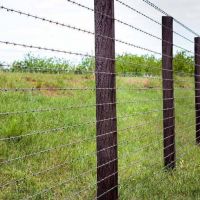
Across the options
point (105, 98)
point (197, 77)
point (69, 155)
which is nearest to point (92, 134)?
point (69, 155)

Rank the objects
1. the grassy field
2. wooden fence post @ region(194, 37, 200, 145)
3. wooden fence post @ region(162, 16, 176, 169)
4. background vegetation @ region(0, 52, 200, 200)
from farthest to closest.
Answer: wooden fence post @ region(194, 37, 200, 145) → wooden fence post @ region(162, 16, 176, 169) → the grassy field → background vegetation @ region(0, 52, 200, 200)

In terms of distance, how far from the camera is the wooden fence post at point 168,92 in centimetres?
704

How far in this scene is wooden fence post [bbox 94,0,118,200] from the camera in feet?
14.3

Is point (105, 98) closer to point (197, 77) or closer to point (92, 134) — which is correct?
point (92, 134)

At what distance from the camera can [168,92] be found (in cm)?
711

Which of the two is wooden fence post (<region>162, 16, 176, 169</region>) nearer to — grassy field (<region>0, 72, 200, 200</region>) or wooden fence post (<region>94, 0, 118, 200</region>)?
grassy field (<region>0, 72, 200, 200</region>)

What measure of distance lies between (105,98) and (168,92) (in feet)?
9.48

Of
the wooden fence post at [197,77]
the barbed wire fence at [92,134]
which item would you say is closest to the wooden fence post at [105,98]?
the barbed wire fence at [92,134]

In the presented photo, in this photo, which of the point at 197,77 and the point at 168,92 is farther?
the point at 197,77

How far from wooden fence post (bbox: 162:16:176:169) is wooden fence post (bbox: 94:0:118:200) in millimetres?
2627

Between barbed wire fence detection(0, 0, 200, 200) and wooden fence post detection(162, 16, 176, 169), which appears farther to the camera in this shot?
wooden fence post detection(162, 16, 176, 169)

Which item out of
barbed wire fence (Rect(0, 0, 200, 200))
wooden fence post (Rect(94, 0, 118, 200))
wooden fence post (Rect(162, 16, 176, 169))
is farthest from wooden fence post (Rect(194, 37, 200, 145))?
wooden fence post (Rect(94, 0, 118, 200))

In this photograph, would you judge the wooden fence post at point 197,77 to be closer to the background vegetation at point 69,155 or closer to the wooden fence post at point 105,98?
the background vegetation at point 69,155

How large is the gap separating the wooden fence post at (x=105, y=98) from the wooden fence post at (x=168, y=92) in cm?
263
